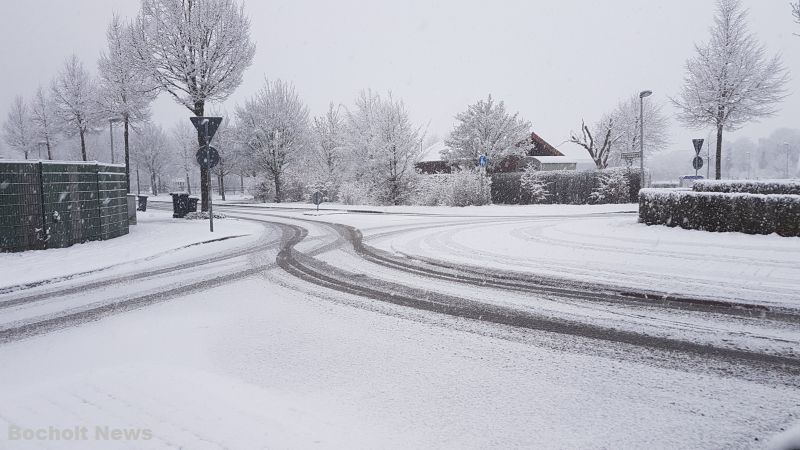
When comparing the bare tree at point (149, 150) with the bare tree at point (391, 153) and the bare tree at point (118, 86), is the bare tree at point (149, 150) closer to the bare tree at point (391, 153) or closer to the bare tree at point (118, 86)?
the bare tree at point (118, 86)

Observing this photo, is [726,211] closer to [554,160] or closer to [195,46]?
[195,46]

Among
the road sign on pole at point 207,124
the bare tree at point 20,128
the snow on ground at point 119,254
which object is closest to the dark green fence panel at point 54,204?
the snow on ground at point 119,254

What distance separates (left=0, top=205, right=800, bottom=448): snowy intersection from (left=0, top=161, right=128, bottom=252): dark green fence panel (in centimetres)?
586

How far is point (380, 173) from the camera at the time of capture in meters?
27.4

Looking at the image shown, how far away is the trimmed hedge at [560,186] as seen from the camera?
25556 millimetres

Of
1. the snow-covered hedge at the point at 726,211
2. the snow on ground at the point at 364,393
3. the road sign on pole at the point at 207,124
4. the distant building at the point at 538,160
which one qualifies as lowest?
the snow on ground at the point at 364,393

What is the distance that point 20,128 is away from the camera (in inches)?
1869

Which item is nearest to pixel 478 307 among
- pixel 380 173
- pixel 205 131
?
pixel 205 131

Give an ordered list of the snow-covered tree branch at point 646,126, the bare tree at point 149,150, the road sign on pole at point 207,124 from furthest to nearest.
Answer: the bare tree at point 149,150
the snow-covered tree branch at point 646,126
the road sign on pole at point 207,124

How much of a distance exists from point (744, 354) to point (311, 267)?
245 inches

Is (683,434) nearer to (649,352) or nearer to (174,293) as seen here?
(649,352)

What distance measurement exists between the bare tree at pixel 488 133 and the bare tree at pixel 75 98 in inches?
1090

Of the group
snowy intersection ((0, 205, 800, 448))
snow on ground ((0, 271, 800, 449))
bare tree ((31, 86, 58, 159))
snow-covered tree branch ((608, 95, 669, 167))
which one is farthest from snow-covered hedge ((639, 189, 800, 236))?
bare tree ((31, 86, 58, 159))

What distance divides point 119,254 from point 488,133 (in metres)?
26.6
